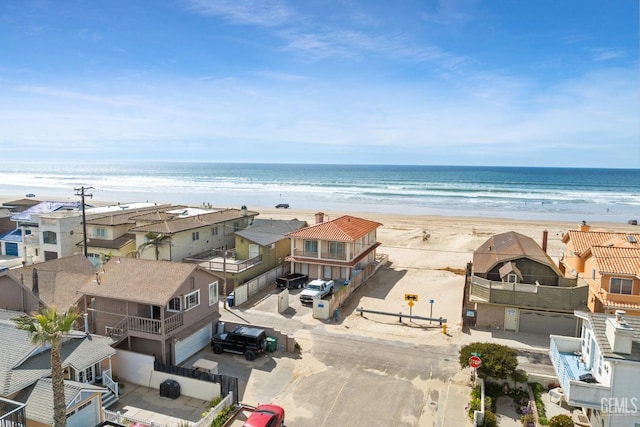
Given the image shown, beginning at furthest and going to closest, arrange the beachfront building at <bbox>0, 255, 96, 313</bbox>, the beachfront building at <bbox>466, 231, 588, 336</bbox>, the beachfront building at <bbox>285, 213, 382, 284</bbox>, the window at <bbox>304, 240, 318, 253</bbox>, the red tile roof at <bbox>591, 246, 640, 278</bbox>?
the window at <bbox>304, 240, 318, 253</bbox>
the beachfront building at <bbox>285, 213, 382, 284</bbox>
the beachfront building at <bbox>466, 231, 588, 336</bbox>
the red tile roof at <bbox>591, 246, 640, 278</bbox>
the beachfront building at <bbox>0, 255, 96, 313</bbox>

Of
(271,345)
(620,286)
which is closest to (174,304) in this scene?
(271,345)

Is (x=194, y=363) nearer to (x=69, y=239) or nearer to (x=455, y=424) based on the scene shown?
(x=455, y=424)

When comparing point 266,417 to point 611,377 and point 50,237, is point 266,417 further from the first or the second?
point 50,237

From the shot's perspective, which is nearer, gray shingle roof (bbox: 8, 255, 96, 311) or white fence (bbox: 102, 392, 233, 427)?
white fence (bbox: 102, 392, 233, 427)

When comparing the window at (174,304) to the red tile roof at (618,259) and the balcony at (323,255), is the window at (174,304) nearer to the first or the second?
the balcony at (323,255)

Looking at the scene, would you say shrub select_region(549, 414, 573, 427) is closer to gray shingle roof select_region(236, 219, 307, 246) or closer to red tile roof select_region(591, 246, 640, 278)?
red tile roof select_region(591, 246, 640, 278)

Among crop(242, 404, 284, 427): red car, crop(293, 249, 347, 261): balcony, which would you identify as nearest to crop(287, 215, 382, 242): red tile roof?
crop(293, 249, 347, 261): balcony

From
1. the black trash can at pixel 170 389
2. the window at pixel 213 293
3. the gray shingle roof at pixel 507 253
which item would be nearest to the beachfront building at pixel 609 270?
the gray shingle roof at pixel 507 253
